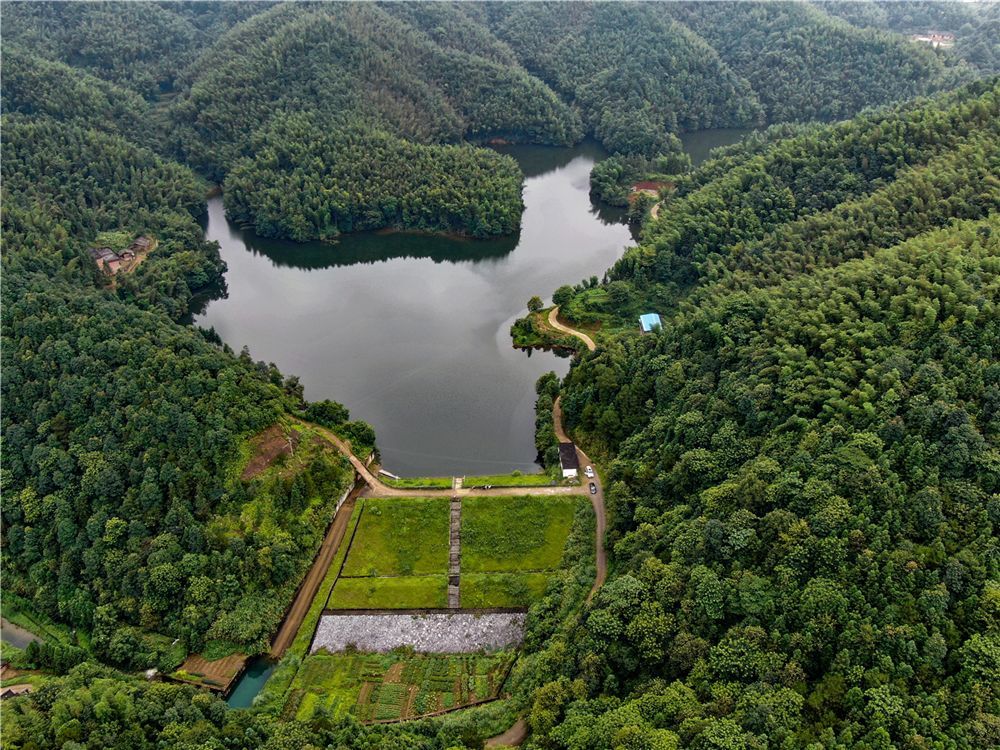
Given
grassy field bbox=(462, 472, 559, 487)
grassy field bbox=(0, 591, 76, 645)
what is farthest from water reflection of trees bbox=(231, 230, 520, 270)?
grassy field bbox=(0, 591, 76, 645)

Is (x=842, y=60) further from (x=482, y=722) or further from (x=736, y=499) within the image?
(x=482, y=722)

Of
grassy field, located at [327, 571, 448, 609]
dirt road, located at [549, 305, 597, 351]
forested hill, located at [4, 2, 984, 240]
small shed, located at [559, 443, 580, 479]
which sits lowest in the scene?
grassy field, located at [327, 571, 448, 609]

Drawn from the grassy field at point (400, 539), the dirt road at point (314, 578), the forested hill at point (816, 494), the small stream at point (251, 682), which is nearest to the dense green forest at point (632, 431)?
the forested hill at point (816, 494)

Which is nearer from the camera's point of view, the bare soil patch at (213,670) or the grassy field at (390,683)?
the grassy field at (390,683)

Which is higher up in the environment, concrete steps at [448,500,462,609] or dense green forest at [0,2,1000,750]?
dense green forest at [0,2,1000,750]

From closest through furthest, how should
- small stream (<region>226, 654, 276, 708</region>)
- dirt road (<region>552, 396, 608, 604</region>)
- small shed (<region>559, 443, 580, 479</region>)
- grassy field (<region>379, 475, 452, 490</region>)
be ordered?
1. small stream (<region>226, 654, 276, 708</region>)
2. dirt road (<region>552, 396, 608, 604</region>)
3. small shed (<region>559, 443, 580, 479</region>)
4. grassy field (<region>379, 475, 452, 490</region>)

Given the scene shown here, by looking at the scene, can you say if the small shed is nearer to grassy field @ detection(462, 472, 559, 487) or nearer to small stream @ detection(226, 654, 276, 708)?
grassy field @ detection(462, 472, 559, 487)

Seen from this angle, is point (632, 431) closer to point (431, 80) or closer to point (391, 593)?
point (391, 593)

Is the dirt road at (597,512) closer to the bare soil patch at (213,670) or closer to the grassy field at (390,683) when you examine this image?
the grassy field at (390,683)
